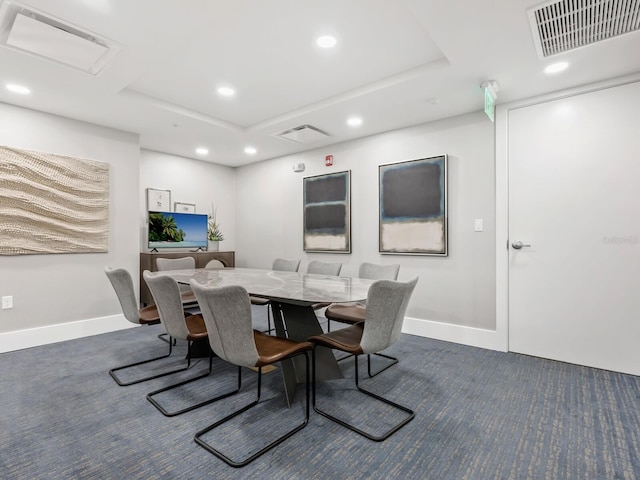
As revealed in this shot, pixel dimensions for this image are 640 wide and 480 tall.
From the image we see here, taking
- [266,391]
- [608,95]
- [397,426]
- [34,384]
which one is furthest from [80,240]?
[608,95]

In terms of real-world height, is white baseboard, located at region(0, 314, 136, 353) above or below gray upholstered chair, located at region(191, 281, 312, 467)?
below

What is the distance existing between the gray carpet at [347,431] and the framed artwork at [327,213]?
2.12 m

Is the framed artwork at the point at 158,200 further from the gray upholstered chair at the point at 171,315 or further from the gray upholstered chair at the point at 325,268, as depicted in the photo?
the gray upholstered chair at the point at 171,315

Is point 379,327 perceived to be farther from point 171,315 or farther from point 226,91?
point 226,91

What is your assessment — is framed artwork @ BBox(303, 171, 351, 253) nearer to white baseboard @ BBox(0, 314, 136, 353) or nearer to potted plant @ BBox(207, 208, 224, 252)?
potted plant @ BBox(207, 208, 224, 252)

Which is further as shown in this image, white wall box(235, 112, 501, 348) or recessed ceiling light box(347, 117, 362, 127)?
recessed ceiling light box(347, 117, 362, 127)

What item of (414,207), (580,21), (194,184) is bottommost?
(414,207)

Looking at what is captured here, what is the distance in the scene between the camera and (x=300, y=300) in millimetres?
1985

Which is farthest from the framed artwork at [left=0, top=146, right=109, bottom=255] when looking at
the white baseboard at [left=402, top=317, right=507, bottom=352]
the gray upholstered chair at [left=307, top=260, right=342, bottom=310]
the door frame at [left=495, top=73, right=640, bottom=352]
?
the door frame at [left=495, top=73, right=640, bottom=352]

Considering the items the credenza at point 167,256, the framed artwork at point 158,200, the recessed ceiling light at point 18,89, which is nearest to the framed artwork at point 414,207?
the credenza at point 167,256

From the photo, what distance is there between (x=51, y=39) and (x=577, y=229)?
14.5 ft

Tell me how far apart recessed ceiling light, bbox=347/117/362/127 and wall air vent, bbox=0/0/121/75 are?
7.59 feet

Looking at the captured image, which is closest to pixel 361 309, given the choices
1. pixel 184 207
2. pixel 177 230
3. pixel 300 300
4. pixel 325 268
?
pixel 325 268

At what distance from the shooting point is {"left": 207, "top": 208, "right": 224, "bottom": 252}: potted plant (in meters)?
5.73
